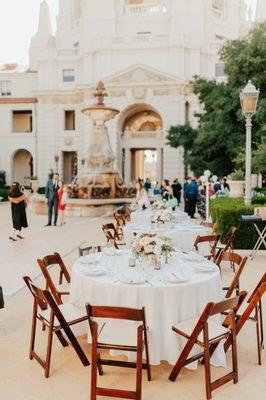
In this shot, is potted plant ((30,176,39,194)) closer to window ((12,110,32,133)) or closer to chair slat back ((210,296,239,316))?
window ((12,110,32,133))

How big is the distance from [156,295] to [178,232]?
5.19 metres

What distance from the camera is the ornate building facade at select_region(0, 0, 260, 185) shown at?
1531 inches

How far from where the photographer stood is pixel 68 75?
42844mm

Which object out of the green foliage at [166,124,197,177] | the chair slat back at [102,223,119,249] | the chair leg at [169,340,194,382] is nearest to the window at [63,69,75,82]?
the green foliage at [166,124,197,177]

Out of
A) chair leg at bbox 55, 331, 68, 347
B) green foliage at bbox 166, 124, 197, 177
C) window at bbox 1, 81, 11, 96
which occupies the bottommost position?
chair leg at bbox 55, 331, 68, 347

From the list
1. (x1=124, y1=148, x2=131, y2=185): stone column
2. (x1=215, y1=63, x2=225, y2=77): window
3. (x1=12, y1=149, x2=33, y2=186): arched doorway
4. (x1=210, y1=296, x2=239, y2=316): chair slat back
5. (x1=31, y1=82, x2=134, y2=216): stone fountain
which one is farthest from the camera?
(x1=12, y1=149, x2=33, y2=186): arched doorway

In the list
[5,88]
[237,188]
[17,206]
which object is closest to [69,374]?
[17,206]

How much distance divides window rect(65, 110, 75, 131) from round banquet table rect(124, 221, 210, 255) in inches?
1395

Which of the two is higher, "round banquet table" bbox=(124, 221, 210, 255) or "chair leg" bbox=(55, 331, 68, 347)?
"round banquet table" bbox=(124, 221, 210, 255)

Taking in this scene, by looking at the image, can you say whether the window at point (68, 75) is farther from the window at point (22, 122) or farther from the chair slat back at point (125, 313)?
the chair slat back at point (125, 313)

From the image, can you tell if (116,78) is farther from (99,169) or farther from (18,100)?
(99,169)

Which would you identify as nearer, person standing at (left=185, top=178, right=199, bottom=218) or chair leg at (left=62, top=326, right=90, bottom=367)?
chair leg at (left=62, top=326, right=90, bottom=367)

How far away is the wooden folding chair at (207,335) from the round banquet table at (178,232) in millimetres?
4874

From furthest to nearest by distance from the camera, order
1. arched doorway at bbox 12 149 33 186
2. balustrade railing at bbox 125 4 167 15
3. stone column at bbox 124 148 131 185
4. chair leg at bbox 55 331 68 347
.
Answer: arched doorway at bbox 12 149 33 186
balustrade railing at bbox 125 4 167 15
stone column at bbox 124 148 131 185
chair leg at bbox 55 331 68 347
